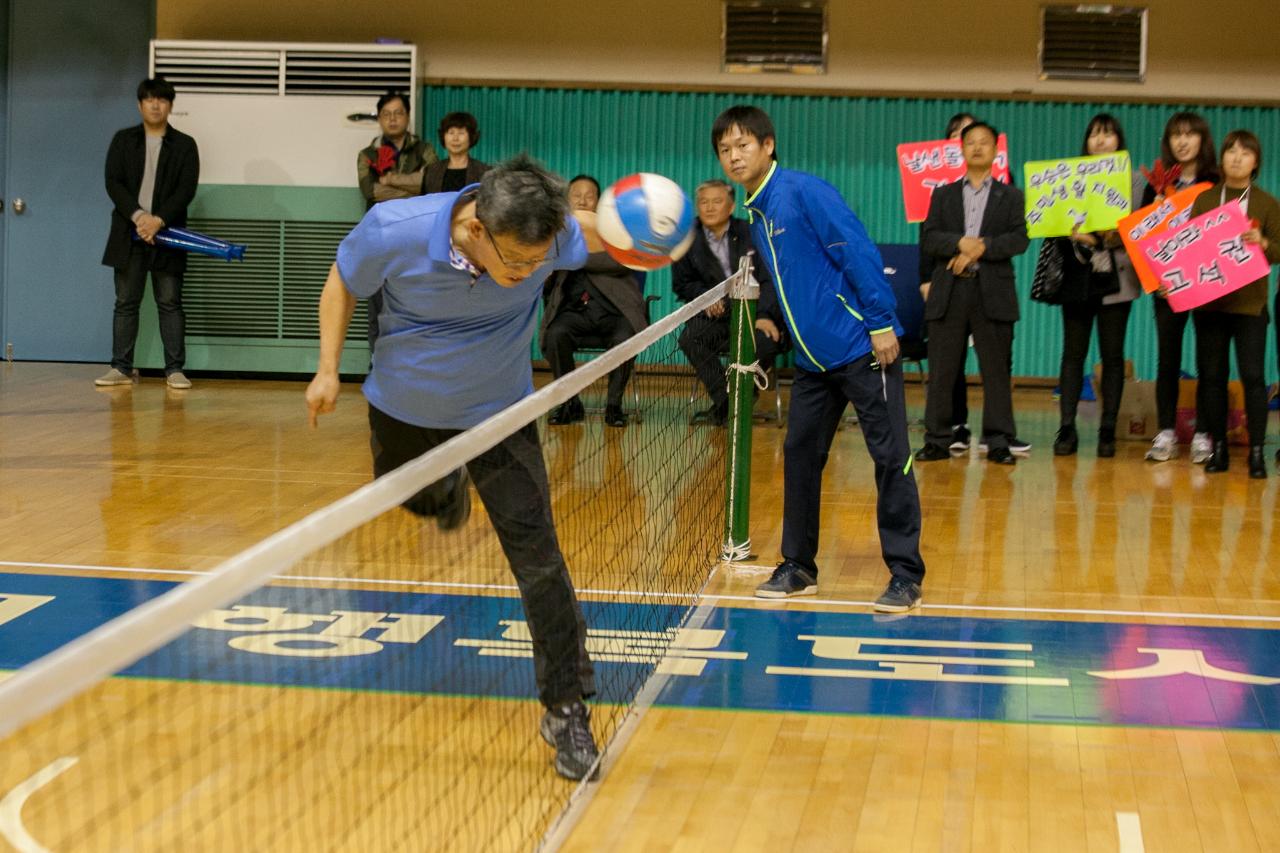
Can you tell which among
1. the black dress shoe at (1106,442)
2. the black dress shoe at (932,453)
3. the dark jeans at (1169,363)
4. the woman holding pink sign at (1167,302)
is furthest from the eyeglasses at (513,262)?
the black dress shoe at (1106,442)

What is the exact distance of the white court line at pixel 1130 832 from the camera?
11.3ft

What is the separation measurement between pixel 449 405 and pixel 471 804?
1.00 metres

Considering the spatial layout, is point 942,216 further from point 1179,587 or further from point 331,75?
point 331,75

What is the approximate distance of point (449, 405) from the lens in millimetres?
3883

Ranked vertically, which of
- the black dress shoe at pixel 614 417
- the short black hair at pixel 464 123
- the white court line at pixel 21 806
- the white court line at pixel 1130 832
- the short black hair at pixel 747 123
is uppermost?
the short black hair at pixel 464 123

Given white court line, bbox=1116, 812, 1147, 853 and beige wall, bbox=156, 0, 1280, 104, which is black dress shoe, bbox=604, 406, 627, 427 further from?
white court line, bbox=1116, 812, 1147, 853

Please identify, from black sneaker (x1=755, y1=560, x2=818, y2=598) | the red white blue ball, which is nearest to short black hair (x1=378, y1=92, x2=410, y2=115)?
black sneaker (x1=755, y1=560, x2=818, y2=598)

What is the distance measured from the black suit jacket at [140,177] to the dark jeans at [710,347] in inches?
185

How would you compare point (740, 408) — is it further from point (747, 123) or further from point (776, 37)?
point (776, 37)

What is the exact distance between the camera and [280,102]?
12.8 metres

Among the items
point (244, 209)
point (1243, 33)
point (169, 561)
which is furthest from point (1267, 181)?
point (169, 561)

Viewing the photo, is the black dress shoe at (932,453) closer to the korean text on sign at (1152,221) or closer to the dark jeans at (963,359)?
the dark jeans at (963,359)

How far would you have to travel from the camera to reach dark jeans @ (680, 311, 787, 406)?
9109 millimetres

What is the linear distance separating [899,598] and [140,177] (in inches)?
328
